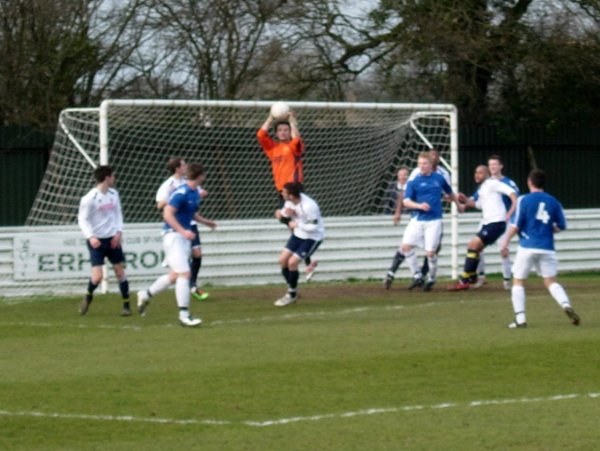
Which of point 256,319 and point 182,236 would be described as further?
point 256,319

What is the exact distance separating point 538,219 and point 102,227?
18.0 feet

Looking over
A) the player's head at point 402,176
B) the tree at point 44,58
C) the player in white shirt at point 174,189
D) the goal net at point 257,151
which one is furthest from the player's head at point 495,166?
the tree at point 44,58

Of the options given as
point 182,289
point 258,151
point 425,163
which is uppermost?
point 425,163

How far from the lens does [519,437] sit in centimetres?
888

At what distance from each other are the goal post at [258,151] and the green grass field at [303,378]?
578 centimetres

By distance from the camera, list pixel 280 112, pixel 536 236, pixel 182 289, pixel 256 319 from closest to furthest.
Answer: pixel 536 236, pixel 182 289, pixel 256 319, pixel 280 112

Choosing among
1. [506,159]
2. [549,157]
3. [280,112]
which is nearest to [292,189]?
[280,112]

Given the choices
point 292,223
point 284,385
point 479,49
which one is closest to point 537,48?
point 479,49

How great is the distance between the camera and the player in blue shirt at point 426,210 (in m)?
20.2

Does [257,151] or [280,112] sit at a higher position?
[280,112]

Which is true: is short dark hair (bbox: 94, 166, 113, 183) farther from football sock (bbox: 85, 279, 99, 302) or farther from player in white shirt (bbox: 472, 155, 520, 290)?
player in white shirt (bbox: 472, 155, 520, 290)

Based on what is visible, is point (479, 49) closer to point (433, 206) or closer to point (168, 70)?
point (168, 70)

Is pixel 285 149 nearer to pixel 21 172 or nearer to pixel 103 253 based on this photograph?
pixel 103 253

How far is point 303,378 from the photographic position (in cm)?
1155
